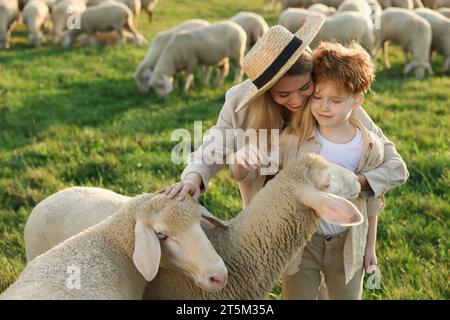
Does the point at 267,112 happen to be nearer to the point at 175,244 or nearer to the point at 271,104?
the point at 271,104

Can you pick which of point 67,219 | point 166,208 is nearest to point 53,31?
point 67,219

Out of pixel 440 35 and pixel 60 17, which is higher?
pixel 440 35

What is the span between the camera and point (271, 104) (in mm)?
2609

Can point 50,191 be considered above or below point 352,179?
below

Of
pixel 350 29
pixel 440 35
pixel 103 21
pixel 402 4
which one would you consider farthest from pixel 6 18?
pixel 402 4

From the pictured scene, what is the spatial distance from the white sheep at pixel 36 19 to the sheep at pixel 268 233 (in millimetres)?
11250

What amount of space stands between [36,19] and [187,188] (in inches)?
463

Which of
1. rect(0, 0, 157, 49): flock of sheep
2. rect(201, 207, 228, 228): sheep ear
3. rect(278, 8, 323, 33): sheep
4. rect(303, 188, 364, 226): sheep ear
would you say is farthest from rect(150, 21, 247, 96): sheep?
rect(303, 188, 364, 226): sheep ear

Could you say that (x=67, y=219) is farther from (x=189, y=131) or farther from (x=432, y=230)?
(x=189, y=131)

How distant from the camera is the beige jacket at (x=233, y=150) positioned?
257cm

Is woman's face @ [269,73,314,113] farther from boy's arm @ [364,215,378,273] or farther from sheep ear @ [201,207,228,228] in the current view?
boy's arm @ [364,215,378,273]

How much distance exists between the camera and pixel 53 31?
13086mm

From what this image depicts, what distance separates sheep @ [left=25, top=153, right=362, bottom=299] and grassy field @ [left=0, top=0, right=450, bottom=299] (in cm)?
80
